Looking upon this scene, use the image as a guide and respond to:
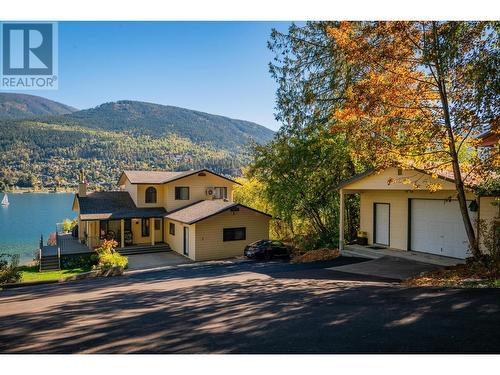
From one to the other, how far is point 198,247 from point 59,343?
56.1 ft

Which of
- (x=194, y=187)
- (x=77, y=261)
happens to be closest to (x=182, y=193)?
(x=194, y=187)

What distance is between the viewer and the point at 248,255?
20.5 meters

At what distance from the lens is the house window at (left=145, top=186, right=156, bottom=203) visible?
27625 millimetres

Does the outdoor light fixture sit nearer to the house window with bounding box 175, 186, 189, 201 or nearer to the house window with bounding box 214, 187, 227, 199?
the house window with bounding box 214, 187, 227, 199

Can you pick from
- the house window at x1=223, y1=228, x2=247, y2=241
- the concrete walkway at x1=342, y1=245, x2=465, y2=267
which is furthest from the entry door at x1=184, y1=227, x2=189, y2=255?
the concrete walkway at x1=342, y1=245, x2=465, y2=267

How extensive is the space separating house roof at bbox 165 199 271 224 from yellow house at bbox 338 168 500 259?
8.88m

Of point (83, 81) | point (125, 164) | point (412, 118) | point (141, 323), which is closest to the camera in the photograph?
point (141, 323)

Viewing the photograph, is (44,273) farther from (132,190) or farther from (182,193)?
(182,193)

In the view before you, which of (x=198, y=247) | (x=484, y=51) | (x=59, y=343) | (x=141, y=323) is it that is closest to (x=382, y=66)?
(x=484, y=51)

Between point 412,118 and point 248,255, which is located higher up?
point 412,118

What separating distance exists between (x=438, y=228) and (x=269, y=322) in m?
10.8
